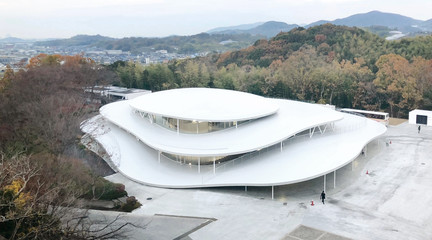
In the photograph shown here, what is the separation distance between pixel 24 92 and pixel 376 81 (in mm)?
37201

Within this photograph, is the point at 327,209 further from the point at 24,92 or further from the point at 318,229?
the point at 24,92

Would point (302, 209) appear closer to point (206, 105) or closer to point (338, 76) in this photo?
point (206, 105)

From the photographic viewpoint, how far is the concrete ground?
17453mm

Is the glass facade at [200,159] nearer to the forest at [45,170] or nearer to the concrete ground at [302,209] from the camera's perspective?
the concrete ground at [302,209]

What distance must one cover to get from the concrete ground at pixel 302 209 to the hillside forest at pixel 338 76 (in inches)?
789

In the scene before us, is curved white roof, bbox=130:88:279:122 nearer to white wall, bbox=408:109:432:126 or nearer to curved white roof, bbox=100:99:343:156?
curved white roof, bbox=100:99:343:156

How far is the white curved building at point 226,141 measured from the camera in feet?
75.2

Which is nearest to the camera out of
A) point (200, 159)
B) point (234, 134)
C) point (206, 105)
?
→ point (200, 159)

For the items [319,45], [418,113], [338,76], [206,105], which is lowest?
[418,113]

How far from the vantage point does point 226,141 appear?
24.7 meters

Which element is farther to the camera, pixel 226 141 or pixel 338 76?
pixel 338 76

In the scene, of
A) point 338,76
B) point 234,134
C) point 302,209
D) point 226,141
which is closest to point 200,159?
point 226,141

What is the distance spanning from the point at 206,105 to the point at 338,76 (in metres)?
25.7

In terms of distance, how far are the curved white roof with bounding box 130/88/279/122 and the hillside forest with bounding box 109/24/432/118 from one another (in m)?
18.7
